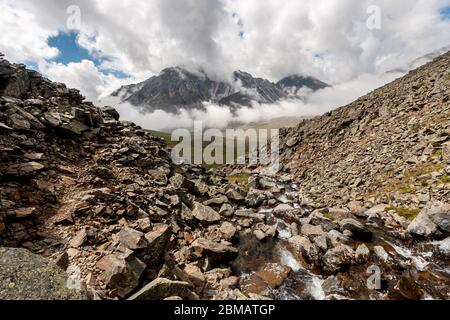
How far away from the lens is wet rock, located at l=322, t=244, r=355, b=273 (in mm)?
17281

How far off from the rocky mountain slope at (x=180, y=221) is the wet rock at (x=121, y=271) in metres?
0.05

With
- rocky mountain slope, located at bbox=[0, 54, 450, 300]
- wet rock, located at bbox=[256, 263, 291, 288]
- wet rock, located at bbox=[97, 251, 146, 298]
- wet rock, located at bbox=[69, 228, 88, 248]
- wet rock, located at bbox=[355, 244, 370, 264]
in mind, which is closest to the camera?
wet rock, located at bbox=[97, 251, 146, 298]

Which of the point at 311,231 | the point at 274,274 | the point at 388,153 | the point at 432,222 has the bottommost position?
the point at 274,274

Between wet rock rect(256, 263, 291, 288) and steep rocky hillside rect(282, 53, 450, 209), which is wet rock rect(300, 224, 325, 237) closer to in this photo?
wet rock rect(256, 263, 291, 288)

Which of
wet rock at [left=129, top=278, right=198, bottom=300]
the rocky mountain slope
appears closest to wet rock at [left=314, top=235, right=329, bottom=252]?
the rocky mountain slope

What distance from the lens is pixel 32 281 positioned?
905 cm

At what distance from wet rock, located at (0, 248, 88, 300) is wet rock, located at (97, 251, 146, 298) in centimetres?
254

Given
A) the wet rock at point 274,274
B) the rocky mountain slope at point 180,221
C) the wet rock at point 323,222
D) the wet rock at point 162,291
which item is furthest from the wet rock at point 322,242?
the wet rock at point 162,291

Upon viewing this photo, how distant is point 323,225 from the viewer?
77.4 ft

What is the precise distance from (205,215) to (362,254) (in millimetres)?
13625

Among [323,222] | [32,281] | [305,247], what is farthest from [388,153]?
[32,281]

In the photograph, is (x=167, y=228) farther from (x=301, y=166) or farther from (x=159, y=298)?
(x=301, y=166)

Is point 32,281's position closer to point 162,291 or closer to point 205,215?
point 162,291
